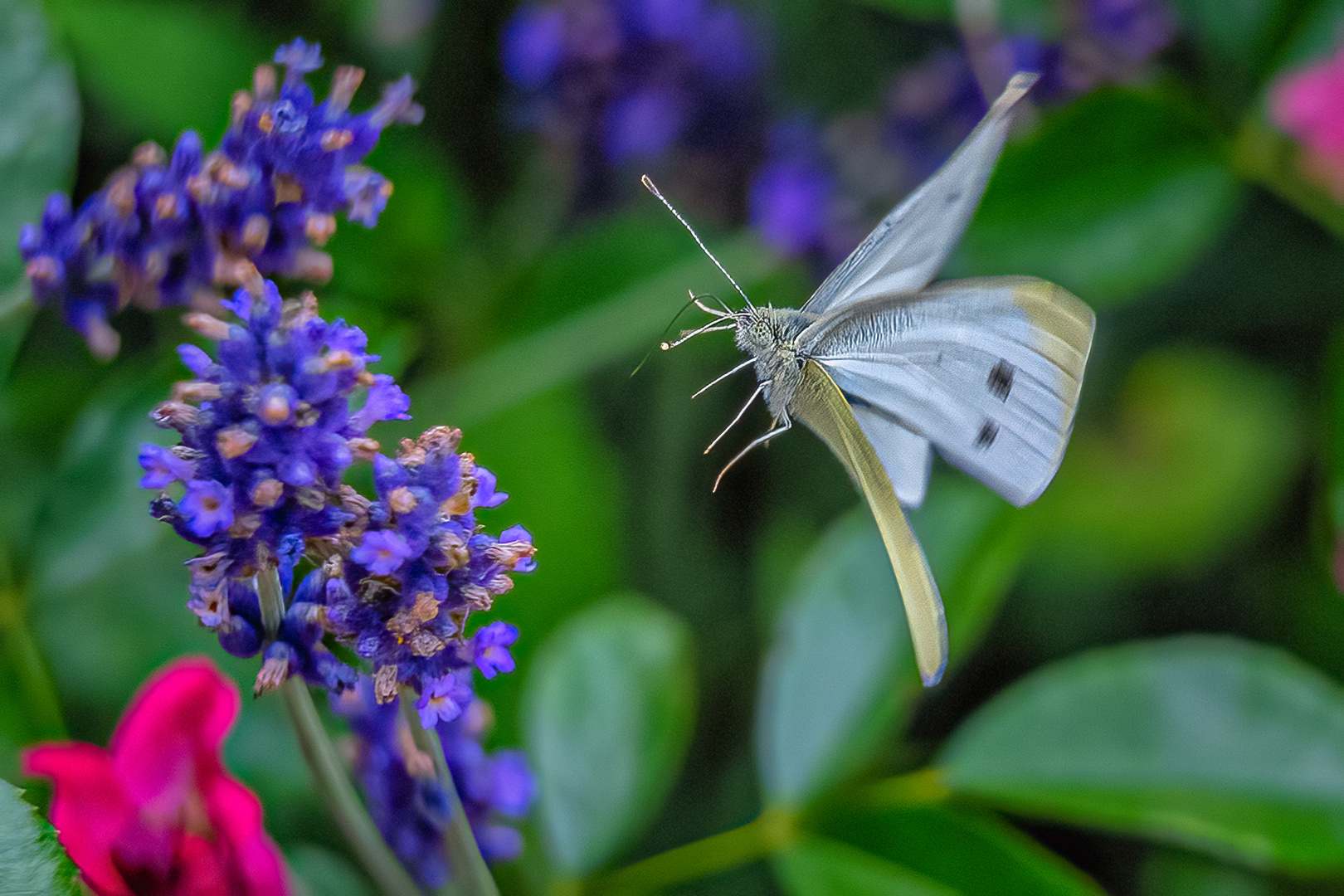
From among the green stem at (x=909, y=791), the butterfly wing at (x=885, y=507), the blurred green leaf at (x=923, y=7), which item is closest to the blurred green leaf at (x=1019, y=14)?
the blurred green leaf at (x=923, y=7)

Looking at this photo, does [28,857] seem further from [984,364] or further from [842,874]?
[984,364]

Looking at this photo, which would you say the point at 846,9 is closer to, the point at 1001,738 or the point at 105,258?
the point at 1001,738

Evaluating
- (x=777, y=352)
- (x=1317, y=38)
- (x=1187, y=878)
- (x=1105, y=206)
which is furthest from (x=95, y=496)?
(x=1317, y=38)

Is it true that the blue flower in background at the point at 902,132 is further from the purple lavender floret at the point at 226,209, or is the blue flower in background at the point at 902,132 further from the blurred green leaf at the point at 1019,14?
the purple lavender floret at the point at 226,209

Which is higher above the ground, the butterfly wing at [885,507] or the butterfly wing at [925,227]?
the butterfly wing at [925,227]

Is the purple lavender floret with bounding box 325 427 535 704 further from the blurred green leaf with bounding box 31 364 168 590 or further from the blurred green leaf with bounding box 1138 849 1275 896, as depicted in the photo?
the blurred green leaf with bounding box 1138 849 1275 896

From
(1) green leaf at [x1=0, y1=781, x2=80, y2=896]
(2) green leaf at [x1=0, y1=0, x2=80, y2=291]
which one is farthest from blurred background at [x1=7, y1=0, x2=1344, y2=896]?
(1) green leaf at [x1=0, y1=781, x2=80, y2=896]
